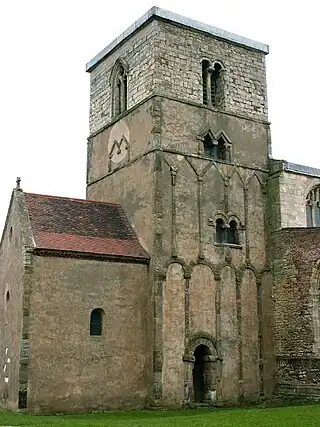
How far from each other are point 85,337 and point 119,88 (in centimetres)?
1273

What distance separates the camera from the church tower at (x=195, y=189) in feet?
81.6

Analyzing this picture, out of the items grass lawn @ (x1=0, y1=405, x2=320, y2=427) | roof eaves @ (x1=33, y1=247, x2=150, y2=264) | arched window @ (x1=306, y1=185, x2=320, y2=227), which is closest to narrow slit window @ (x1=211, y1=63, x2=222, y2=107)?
arched window @ (x1=306, y1=185, x2=320, y2=227)

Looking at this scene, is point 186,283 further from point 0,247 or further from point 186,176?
point 0,247

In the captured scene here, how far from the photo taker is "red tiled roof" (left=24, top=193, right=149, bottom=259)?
24.1 m

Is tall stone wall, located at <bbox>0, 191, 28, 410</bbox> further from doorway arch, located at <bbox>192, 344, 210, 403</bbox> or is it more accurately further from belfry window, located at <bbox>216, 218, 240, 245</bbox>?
belfry window, located at <bbox>216, 218, 240, 245</bbox>

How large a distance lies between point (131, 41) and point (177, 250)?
10.5 m

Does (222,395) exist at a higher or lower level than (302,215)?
lower

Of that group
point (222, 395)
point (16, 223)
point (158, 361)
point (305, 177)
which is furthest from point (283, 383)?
point (16, 223)

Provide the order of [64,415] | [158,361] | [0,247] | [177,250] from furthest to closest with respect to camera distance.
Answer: [0,247] < [177,250] < [158,361] < [64,415]

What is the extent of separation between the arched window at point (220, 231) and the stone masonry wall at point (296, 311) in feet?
8.37

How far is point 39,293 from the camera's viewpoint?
22844 mm

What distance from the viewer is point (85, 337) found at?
918 inches

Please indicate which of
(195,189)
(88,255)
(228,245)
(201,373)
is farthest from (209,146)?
(201,373)

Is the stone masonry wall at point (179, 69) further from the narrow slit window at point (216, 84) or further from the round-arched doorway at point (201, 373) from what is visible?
the round-arched doorway at point (201, 373)
